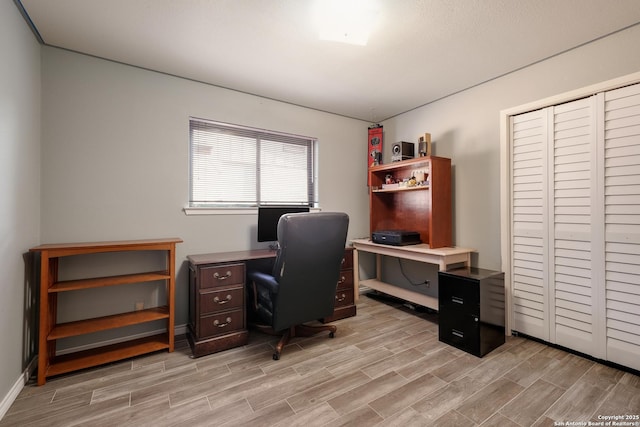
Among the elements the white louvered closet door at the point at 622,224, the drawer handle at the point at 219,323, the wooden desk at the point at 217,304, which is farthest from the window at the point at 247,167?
the white louvered closet door at the point at 622,224

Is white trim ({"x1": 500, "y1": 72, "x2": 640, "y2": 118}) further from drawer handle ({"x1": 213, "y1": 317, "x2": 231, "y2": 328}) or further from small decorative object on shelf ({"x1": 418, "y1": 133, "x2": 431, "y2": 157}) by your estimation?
drawer handle ({"x1": 213, "y1": 317, "x2": 231, "y2": 328})

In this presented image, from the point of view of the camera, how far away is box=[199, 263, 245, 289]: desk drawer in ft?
7.55

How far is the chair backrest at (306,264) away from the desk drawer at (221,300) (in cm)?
48

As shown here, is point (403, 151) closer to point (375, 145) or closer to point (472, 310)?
point (375, 145)

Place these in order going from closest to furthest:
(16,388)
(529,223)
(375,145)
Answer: (16,388) < (529,223) < (375,145)

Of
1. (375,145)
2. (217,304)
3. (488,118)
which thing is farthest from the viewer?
(375,145)

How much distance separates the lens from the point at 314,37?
7.03 feet

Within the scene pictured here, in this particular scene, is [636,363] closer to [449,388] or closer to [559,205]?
[559,205]

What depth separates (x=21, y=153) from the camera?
73.6 inches


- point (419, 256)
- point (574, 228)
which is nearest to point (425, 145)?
point (419, 256)

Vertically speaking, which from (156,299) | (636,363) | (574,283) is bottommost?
(636,363)

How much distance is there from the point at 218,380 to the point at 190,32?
8.33ft

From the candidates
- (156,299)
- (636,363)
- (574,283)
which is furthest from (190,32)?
(636,363)

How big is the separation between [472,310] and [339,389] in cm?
126
